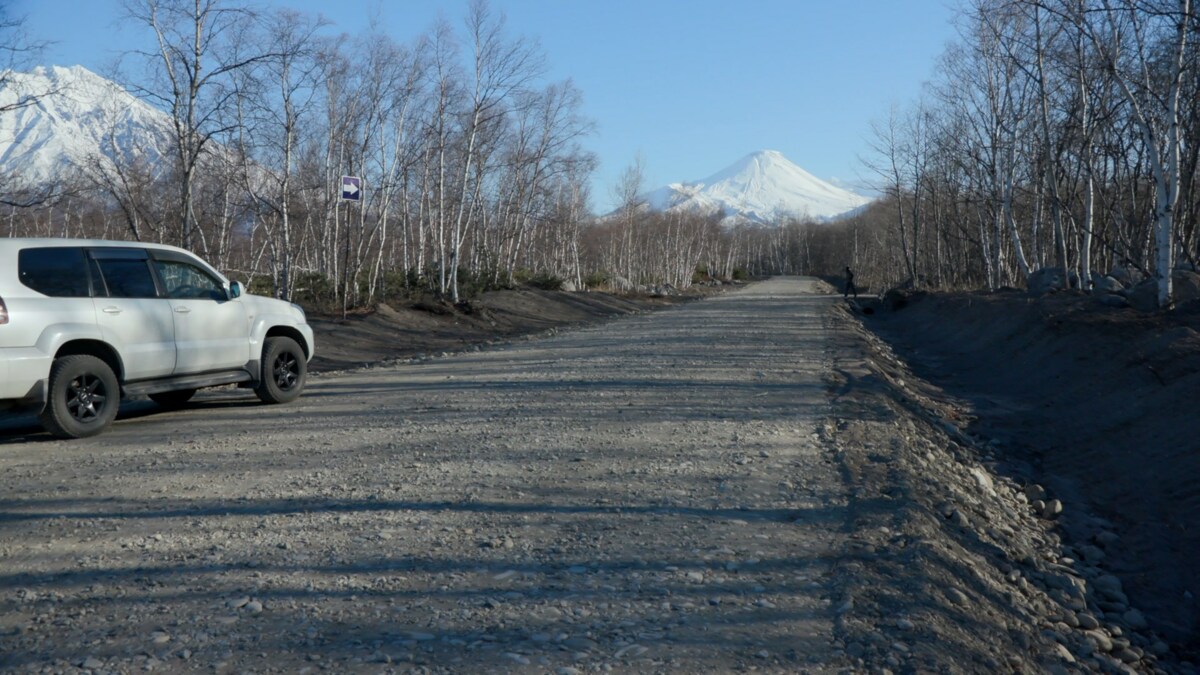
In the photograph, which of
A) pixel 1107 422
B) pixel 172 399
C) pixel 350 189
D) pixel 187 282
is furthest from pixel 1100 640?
pixel 350 189

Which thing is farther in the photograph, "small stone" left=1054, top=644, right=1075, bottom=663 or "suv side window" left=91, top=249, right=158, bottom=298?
"suv side window" left=91, top=249, right=158, bottom=298

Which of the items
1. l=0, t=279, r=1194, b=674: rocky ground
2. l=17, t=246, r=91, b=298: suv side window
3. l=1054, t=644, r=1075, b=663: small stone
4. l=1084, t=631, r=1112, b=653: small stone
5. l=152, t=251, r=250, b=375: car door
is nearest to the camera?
l=0, t=279, r=1194, b=674: rocky ground

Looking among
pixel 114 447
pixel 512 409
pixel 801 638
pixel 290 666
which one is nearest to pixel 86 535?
pixel 290 666

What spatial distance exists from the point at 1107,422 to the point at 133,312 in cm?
1160

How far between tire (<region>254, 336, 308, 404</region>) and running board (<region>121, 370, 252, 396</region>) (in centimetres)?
27

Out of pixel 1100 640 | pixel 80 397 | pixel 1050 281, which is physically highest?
pixel 1050 281

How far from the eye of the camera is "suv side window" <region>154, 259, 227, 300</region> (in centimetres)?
Result: 978

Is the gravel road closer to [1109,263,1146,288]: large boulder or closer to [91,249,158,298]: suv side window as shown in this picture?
[91,249,158,298]: suv side window

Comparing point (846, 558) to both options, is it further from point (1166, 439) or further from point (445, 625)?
point (1166, 439)

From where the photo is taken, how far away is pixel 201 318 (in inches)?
392

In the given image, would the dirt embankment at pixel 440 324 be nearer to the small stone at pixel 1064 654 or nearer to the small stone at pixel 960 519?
the small stone at pixel 960 519

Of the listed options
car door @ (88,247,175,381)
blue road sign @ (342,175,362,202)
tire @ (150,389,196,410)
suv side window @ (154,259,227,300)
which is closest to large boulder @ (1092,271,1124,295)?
blue road sign @ (342,175,362,202)

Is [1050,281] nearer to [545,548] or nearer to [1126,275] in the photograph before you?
[1126,275]

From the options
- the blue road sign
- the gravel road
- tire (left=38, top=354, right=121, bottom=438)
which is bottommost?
the gravel road
